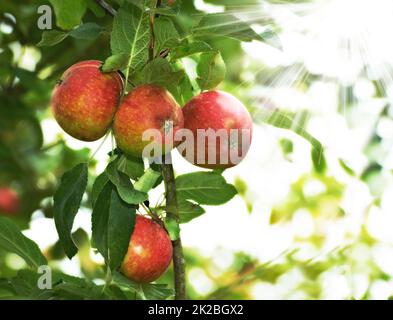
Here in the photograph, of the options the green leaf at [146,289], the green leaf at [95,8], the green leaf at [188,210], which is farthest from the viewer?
the green leaf at [95,8]

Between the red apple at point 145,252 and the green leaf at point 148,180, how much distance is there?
0.30 ft

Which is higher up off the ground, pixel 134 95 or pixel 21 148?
pixel 134 95

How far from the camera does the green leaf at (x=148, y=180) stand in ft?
4.51

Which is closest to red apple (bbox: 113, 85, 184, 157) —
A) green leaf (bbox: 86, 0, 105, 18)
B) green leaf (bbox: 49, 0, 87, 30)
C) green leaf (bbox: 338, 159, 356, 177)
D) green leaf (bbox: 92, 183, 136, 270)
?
green leaf (bbox: 92, 183, 136, 270)

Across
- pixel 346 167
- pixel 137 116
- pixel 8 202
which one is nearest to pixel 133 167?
pixel 137 116

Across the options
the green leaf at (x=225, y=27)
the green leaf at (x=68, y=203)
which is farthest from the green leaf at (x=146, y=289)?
the green leaf at (x=225, y=27)

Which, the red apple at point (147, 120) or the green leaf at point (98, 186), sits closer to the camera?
the red apple at point (147, 120)

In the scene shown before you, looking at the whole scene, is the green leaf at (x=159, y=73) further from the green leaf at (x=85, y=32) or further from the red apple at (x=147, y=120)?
the green leaf at (x=85, y=32)

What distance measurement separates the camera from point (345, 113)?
252 cm

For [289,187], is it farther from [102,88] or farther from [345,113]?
[102,88]

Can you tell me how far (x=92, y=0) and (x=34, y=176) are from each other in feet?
5.00

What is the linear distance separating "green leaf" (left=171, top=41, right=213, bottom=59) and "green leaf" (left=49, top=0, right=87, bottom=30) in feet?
1.14

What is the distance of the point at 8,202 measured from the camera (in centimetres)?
283
